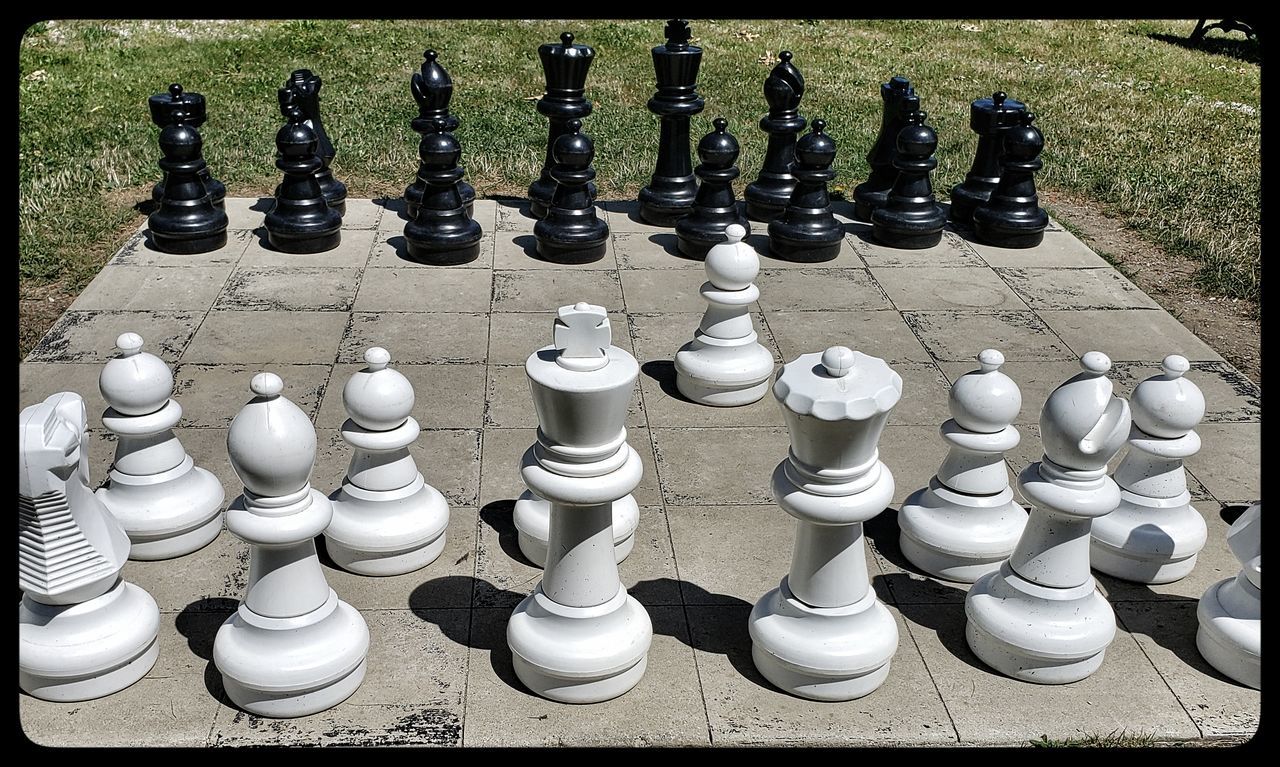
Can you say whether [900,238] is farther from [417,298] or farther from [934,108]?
[934,108]

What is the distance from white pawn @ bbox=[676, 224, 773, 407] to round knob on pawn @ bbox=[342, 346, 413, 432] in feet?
5.60

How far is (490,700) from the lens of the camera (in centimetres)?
313

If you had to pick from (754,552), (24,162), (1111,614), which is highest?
(1111,614)

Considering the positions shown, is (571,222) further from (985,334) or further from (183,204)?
(985,334)

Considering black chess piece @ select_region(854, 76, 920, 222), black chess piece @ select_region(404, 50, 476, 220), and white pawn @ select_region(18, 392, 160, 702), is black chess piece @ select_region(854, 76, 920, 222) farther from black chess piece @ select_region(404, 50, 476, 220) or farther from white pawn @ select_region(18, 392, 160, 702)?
white pawn @ select_region(18, 392, 160, 702)

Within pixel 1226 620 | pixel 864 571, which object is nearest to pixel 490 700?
pixel 864 571

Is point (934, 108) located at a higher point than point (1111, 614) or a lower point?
lower

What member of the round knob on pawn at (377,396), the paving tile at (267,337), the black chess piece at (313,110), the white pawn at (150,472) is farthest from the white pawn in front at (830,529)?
the black chess piece at (313,110)

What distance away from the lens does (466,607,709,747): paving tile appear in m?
3.01

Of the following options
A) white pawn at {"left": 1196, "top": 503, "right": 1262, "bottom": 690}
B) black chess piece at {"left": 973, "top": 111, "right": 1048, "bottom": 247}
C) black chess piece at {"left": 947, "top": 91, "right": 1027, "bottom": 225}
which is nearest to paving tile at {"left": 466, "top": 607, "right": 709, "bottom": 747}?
white pawn at {"left": 1196, "top": 503, "right": 1262, "bottom": 690}

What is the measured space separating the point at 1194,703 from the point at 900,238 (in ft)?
14.4

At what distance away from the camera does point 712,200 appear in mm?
6867

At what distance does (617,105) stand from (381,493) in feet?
26.5

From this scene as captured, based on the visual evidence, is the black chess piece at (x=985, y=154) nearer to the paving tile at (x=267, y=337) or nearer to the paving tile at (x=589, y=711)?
the paving tile at (x=267, y=337)
